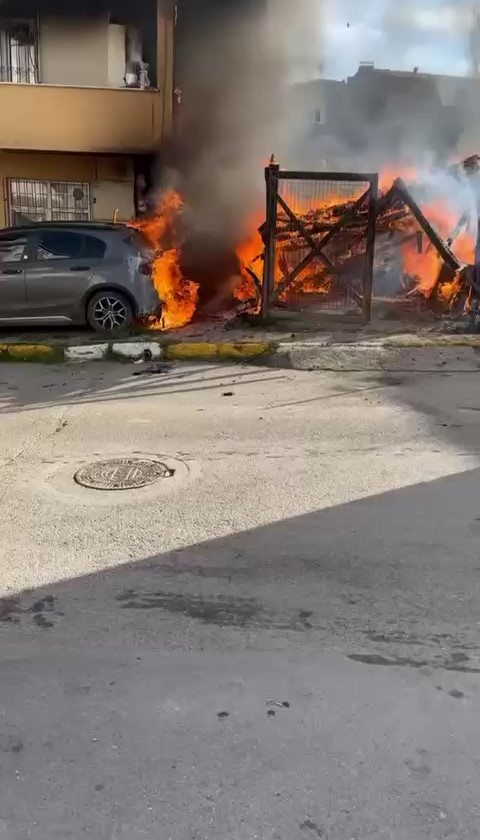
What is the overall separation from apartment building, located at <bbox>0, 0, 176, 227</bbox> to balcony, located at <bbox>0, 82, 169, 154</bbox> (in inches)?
0.8

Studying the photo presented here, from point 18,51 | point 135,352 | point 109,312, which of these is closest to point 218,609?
point 135,352

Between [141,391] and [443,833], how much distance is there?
616cm

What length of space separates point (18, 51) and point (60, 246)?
7987 mm

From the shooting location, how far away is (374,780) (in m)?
2.31

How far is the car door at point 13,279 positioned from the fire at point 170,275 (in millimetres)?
1935

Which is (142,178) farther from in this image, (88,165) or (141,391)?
(141,391)

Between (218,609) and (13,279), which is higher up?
(13,279)

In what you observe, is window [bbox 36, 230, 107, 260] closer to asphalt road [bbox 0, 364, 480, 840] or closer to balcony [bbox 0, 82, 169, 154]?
asphalt road [bbox 0, 364, 480, 840]

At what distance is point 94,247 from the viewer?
35.0 ft

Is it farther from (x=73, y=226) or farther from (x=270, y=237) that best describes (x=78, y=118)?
(x=270, y=237)

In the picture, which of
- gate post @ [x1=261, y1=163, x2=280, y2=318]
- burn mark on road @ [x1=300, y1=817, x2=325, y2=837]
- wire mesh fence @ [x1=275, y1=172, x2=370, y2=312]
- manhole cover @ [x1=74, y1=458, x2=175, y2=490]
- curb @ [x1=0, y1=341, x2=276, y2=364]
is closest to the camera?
burn mark on road @ [x1=300, y1=817, x2=325, y2=837]

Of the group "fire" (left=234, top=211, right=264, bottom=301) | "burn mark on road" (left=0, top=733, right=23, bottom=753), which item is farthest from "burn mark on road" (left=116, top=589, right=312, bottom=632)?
"fire" (left=234, top=211, right=264, bottom=301)

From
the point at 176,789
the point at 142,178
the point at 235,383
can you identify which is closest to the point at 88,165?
the point at 142,178

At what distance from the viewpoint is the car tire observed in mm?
10617
